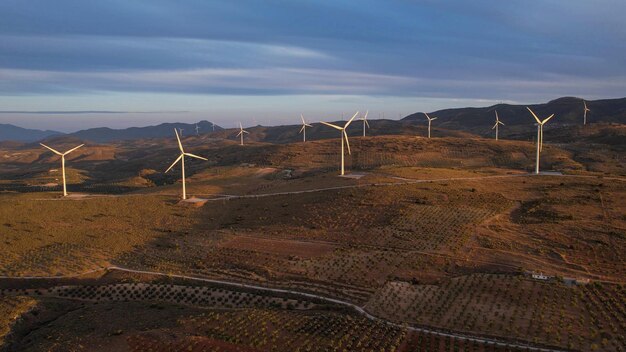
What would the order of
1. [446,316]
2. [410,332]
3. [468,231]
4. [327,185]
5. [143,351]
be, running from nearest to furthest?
1. [143,351]
2. [410,332]
3. [446,316]
4. [468,231]
5. [327,185]

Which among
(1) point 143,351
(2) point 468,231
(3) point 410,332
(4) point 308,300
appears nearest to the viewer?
(1) point 143,351

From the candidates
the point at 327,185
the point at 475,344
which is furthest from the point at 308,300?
the point at 327,185

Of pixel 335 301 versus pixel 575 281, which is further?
pixel 575 281

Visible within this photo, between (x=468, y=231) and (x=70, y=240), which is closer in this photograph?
(x=468, y=231)

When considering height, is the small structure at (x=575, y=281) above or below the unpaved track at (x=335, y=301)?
above

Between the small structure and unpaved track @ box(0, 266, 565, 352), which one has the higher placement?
the small structure

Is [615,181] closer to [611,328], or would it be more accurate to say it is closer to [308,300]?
[611,328]

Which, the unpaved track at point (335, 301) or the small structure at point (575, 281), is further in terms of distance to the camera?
the small structure at point (575, 281)

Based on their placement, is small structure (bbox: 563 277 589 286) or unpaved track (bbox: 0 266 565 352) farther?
small structure (bbox: 563 277 589 286)

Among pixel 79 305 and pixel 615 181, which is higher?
pixel 615 181

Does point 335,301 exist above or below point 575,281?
below
